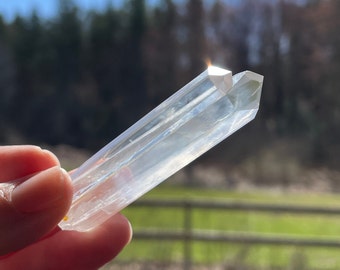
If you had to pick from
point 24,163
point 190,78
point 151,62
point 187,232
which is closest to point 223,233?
point 187,232

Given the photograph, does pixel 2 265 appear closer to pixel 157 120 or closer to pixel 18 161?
pixel 18 161

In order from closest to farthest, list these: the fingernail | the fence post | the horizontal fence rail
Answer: the fingernail < the horizontal fence rail < the fence post

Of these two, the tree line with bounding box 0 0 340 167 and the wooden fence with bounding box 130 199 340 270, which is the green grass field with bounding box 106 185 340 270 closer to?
the wooden fence with bounding box 130 199 340 270

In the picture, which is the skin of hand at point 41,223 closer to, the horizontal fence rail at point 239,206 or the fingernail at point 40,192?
the fingernail at point 40,192

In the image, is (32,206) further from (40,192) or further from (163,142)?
(163,142)

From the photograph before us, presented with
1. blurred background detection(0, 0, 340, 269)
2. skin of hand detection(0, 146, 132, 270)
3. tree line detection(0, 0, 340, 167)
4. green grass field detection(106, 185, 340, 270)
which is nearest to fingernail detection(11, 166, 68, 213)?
skin of hand detection(0, 146, 132, 270)

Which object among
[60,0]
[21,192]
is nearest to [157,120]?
[21,192]

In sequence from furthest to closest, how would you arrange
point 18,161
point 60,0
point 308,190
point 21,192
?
point 60,0
point 308,190
point 18,161
point 21,192

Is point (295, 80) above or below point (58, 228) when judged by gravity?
below
